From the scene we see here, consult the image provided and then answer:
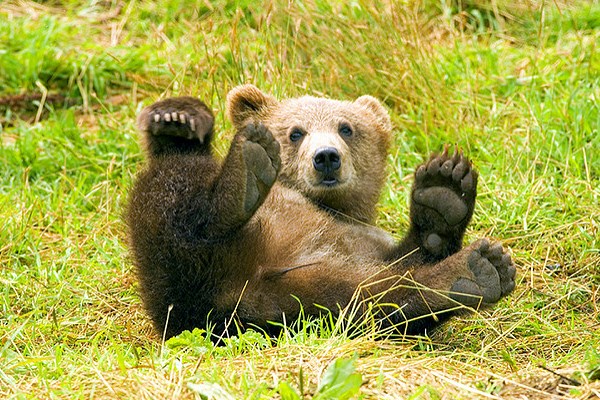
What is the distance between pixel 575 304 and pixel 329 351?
7.62ft

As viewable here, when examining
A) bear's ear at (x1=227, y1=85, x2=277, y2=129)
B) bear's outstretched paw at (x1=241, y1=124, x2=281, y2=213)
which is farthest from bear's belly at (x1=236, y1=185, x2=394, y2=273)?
bear's ear at (x1=227, y1=85, x2=277, y2=129)

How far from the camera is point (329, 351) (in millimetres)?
4422

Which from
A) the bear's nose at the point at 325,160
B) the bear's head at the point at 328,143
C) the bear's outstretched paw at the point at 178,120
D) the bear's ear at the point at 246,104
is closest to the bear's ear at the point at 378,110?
the bear's head at the point at 328,143

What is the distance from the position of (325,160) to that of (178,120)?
1.03m

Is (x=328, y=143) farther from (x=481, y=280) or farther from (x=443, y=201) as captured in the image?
(x=481, y=280)

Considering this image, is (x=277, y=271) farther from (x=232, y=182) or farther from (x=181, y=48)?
(x=181, y=48)

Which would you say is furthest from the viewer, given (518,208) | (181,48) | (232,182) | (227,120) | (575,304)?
(181,48)

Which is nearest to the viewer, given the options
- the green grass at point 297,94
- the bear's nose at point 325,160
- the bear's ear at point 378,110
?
the green grass at point 297,94

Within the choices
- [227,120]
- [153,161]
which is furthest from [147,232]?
[227,120]

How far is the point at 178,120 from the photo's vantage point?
556 cm

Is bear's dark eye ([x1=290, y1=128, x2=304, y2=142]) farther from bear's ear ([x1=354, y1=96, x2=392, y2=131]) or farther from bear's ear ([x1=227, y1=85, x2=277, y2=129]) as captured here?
bear's ear ([x1=354, y1=96, x2=392, y2=131])

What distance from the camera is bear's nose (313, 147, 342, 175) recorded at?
6.21 metres

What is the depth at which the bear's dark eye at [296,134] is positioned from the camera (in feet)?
21.8

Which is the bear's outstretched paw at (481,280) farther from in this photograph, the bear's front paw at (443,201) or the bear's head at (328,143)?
the bear's head at (328,143)
